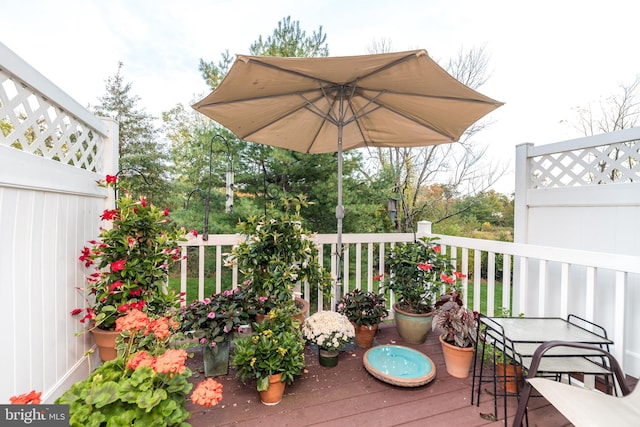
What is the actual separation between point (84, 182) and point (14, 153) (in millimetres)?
Result: 759

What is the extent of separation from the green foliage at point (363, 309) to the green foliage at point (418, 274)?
232 millimetres

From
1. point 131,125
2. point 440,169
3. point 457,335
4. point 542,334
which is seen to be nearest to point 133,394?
point 457,335

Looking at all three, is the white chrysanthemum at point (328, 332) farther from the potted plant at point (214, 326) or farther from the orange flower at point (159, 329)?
the orange flower at point (159, 329)

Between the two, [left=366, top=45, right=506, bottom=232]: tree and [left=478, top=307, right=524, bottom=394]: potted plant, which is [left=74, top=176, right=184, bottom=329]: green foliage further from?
[left=366, top=45, right=506, bottom=232]: tree

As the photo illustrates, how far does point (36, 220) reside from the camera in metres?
1.38

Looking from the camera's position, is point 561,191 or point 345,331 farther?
point 561,191

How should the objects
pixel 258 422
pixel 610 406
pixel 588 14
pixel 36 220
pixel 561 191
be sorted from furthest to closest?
1. pixel 588 14
2. pixel 561 191
3. pixel 258 422
4. pixel 36 220
5. pixel 610 406

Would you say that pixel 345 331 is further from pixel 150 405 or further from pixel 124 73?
pixel 124 73

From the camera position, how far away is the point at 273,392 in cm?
167

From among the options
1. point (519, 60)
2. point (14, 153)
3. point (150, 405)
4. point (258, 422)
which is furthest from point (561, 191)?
point (519, 60)

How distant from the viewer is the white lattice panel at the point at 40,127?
1224mm

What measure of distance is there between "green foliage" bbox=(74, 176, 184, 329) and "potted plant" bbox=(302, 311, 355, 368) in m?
1.02

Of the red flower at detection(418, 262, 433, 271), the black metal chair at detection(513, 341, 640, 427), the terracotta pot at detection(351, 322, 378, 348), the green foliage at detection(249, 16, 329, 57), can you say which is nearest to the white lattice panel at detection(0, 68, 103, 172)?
the terracotta pot at detection(351, 322, 378, 348)

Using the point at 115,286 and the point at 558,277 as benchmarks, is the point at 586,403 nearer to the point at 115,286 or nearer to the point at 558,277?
the point at 558,277
